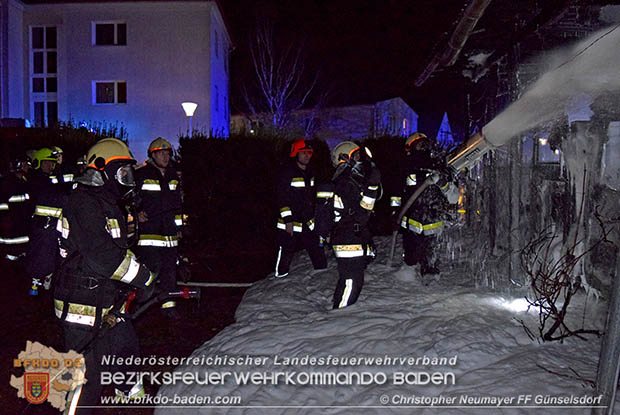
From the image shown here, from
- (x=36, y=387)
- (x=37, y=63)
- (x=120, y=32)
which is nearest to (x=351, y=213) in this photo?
(x=36, y=387)

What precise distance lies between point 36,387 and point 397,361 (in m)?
2.93

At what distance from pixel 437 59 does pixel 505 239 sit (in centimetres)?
262

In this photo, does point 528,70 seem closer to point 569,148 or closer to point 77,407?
point 569,148

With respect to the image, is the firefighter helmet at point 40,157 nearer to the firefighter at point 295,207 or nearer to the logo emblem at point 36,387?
the firefighter at point 295,207

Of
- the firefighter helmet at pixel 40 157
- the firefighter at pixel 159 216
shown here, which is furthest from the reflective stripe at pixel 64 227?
the firefighter helmet at pixel 40 157

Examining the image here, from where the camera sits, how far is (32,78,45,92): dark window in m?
22.7

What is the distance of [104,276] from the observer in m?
3.37


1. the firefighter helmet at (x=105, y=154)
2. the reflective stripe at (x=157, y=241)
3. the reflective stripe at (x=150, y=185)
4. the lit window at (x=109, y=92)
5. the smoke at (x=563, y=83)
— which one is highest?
the lit window at (x=109, y=92)

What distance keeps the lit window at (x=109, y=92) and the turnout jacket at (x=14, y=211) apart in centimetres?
1534

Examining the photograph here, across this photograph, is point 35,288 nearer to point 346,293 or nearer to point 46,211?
point 46,211

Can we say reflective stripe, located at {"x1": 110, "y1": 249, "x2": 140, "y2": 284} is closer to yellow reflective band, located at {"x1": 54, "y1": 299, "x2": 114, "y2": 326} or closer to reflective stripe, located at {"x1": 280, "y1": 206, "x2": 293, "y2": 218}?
yellow reflective band, located at {"x1": 54, "y1": 299, "x2": 114, "y2": 326}

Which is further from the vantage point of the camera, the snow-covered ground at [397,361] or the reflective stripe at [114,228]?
the reflective stripe at [114,228]

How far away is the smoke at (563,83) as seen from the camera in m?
4.58

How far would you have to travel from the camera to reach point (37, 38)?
22.6 meters
